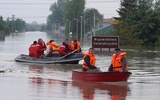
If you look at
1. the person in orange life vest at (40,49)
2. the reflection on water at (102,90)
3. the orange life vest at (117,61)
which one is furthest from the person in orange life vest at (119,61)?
the person in orange life vest at (40,49)

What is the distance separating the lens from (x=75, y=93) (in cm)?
1596

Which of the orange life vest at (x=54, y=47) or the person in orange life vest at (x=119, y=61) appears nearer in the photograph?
the person in orange life vest at (x=119, y=61)

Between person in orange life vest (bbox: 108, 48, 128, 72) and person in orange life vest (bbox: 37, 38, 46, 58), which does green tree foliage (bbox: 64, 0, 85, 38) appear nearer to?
person in orange life vest (bbox: 37, 38, 46, 58)

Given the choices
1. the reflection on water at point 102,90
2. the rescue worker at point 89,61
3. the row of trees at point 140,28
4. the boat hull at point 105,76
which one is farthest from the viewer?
the row of trees at point 140,28

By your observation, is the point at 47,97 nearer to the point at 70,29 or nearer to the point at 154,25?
the point at 154,25

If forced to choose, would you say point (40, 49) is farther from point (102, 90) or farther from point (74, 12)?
point (74, 12)

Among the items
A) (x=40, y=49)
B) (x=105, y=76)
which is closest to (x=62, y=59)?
(x=40, y=49)

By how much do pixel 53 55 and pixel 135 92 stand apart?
14607mm

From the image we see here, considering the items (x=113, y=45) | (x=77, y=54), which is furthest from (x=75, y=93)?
(x=113, y=45)

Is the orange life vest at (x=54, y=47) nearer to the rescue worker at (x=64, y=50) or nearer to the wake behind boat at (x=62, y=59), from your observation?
the rescue worker at (x=64, y=50)

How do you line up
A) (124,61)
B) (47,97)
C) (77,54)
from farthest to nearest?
(77,54) → (124,61) → (47,97)

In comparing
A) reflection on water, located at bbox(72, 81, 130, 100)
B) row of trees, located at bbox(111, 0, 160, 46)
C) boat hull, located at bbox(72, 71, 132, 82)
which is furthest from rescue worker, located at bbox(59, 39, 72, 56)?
row of trees, located at bbox(111, 0, 160, 46)

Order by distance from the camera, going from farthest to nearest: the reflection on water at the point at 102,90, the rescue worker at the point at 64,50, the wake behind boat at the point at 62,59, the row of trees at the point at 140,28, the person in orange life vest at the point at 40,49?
the row of trees at the point at 140,28 → the person in orange life vest at the point at 40,49 → the rescue worker at the point at 64,50 → the wake behind boat at the point at 62,59 → the reflection on water at the point at 102,90

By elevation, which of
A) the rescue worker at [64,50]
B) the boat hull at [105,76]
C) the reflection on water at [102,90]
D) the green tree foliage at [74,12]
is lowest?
the reflection on water at [102,90]
